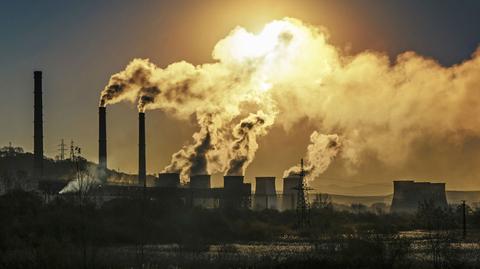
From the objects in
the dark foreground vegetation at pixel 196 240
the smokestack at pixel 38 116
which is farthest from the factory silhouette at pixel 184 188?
the dark foreground vegetation at pixel 196 240

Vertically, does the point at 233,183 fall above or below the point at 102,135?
Answer: below

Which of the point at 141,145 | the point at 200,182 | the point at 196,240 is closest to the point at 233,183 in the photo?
the point at 200,182

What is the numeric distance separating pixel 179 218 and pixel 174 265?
27090 mm

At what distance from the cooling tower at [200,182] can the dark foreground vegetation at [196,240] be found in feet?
57.8

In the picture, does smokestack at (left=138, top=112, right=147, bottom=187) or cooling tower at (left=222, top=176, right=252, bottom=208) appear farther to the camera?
smokestack at (left=138, top=112, right=147, bottom=187)

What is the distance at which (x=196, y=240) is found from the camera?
51.3 metres

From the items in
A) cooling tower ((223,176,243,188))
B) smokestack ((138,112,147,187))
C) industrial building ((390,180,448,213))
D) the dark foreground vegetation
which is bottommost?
the dark foreground vegetation

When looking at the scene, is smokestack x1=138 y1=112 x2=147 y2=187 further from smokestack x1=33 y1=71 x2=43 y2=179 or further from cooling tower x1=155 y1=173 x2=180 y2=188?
smokestack x1=33 y1=71 x2=43 y2=179

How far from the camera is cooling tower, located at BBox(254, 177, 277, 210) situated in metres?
105

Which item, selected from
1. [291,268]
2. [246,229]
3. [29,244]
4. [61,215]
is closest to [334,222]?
[246,229]

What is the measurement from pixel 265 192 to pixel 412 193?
59.2ft

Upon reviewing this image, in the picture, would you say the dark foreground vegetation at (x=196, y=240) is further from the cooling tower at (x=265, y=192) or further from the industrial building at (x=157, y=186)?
the cooling tower at (x=265, y=192)

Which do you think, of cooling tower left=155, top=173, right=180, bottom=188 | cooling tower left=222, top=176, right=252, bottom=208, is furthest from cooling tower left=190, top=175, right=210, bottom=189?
cooling tower left=222, top=176, right=252, bottom=208

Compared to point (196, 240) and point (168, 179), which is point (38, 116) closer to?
point (168, 179)
